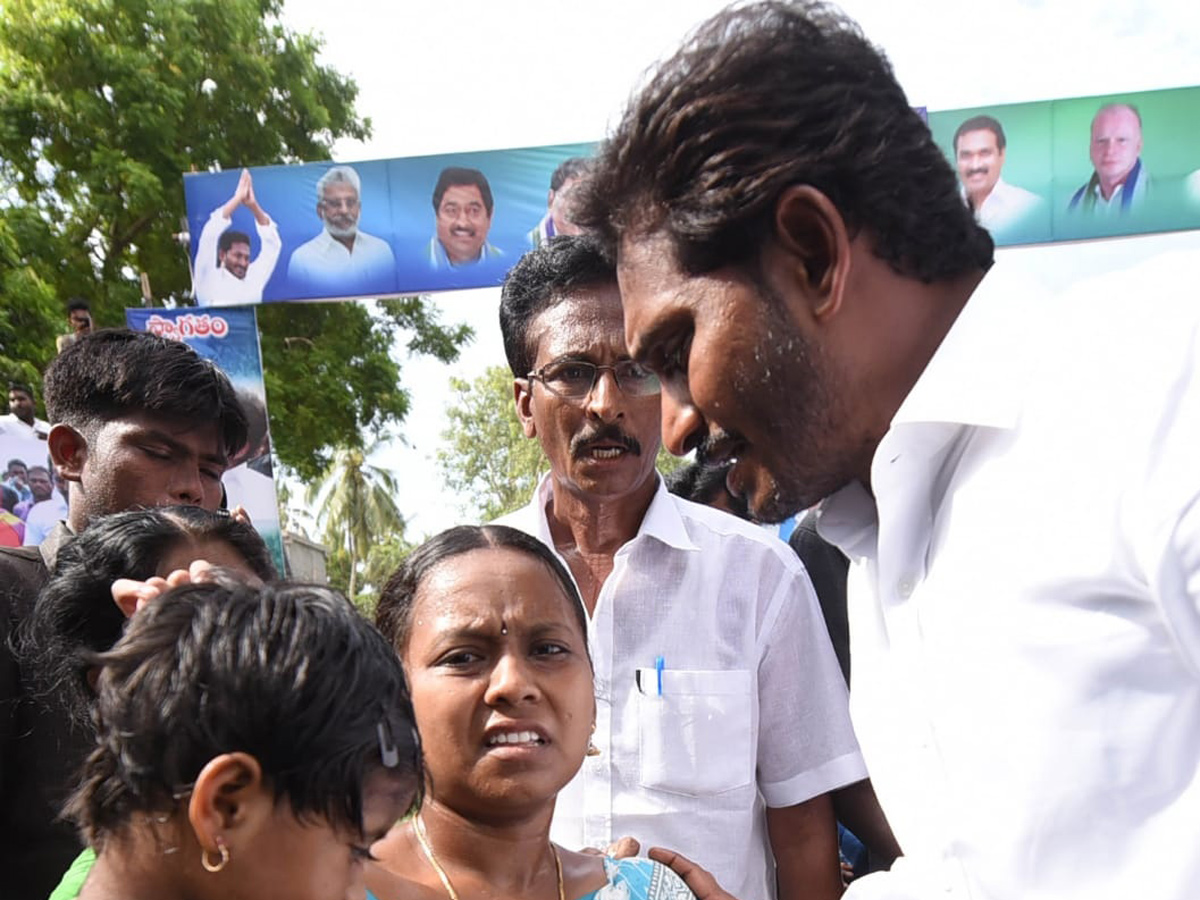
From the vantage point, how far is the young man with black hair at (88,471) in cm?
218

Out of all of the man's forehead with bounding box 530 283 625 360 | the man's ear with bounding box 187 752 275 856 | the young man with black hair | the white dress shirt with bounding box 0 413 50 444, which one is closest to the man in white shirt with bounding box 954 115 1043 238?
the white dress shirt with bounding box 0 413 50 444

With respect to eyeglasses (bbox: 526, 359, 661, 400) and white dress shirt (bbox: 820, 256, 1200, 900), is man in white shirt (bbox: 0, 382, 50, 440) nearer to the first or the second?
eyeglasses (bbox: 526, 359, 661, 400)

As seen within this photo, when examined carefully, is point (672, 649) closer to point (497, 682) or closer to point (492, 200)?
point (497, 682)

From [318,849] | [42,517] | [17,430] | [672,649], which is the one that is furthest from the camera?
[17,430]

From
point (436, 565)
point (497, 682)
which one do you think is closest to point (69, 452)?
point (436, 565)

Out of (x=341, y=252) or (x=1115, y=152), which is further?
(x=341, y=252)

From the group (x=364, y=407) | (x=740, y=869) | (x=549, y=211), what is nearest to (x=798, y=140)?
(x=740, y=869)

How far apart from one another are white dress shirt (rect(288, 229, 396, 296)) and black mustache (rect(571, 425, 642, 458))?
789cm

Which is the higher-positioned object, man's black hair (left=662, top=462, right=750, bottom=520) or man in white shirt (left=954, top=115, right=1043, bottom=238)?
man in white shirt (left=954, top=115, right=1043, bottom=238)

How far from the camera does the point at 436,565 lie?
2.07 meters

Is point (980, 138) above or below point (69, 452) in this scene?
above

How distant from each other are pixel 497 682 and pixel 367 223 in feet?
28.5

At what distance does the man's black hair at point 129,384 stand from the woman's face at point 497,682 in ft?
2.90

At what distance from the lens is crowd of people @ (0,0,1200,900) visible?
1.25 m
